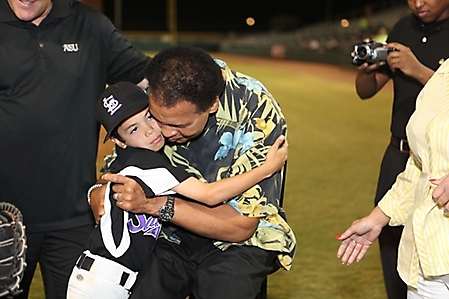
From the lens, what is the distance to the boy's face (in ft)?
9.95

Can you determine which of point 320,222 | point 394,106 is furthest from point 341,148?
point 394,106

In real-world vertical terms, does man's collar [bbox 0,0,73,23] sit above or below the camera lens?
above

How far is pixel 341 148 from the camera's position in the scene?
390 inches

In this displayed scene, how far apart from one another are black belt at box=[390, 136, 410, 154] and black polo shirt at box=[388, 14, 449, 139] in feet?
0.10

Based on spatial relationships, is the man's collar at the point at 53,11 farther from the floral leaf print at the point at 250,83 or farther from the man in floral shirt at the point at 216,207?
the floral leaf print at the point at 250,83

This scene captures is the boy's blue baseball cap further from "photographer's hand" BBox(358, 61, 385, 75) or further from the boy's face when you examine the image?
"photographer's hand" BBox(358, 61, 385, 75)

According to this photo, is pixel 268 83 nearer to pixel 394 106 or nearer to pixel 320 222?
pixel 320 222

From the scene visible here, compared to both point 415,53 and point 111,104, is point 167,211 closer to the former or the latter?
point 111,104

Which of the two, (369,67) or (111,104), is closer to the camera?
(111,104)

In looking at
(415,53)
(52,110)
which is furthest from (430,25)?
(52,110)

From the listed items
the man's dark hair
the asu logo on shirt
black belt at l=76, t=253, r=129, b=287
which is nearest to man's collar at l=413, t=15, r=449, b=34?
the man's dark hair

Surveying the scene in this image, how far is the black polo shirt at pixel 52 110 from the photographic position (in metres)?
3.42

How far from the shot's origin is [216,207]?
3.05 m

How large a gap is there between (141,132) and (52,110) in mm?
608
